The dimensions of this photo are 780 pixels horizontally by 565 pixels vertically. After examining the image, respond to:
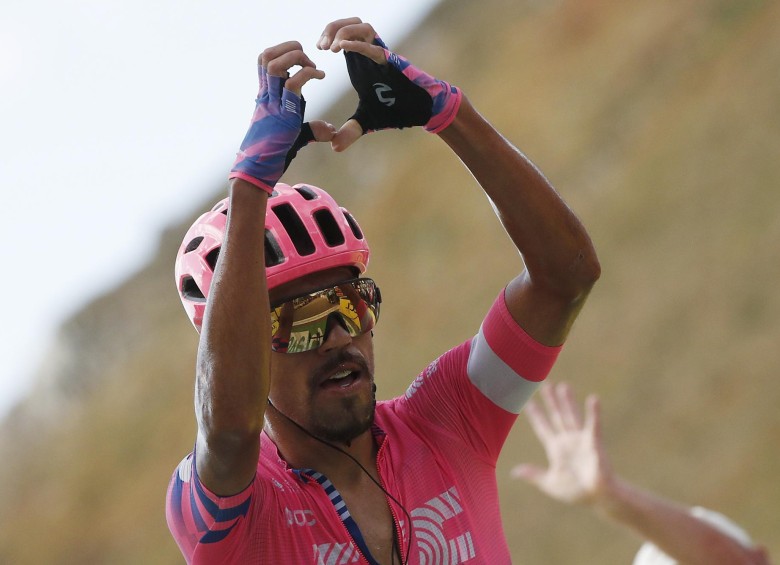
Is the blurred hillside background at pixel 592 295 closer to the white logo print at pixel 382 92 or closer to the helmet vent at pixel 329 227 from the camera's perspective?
the helmet vent at pixel 329 227

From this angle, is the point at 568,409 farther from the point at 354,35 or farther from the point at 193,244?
the point at 354,35

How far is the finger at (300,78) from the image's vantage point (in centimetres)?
283

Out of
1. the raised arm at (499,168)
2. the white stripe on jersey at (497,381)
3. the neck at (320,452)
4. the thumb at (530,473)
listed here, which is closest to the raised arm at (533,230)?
the raised arm at (499,168)

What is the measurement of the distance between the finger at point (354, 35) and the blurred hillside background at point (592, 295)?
37.2ft

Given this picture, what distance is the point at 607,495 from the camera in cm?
423

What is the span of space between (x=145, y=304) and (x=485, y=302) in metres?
7.53

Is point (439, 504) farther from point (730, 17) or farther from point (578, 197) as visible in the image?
point (730, 17)

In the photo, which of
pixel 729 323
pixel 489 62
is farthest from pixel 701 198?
pixel 489 62

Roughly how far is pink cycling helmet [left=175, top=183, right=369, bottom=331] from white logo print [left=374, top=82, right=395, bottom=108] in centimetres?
45

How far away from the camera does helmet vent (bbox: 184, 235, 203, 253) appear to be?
3.38 metres

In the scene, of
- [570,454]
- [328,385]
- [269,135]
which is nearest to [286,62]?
[269,135]

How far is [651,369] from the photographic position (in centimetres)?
1527

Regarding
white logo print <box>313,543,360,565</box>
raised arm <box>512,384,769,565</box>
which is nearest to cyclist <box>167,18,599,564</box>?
white logo print <box>313,543,360,565</box>

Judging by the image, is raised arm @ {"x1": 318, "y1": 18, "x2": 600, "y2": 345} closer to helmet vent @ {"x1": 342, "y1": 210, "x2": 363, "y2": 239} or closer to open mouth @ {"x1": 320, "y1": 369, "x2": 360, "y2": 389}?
helmet vent @ {"x1": 342, "y1": 210, "x2": 363, "y2": 239}
